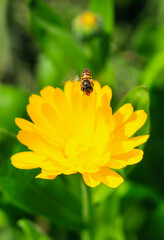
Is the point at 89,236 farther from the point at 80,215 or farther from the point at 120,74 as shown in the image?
the point at 120,74

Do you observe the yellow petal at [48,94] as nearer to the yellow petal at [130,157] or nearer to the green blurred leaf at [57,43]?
the yellow petal at [130,157]

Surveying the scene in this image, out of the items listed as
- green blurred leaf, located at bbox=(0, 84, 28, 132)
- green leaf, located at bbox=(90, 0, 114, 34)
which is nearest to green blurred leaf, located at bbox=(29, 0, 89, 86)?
green leaf, located at bbox=(90, 0, 114, 34)

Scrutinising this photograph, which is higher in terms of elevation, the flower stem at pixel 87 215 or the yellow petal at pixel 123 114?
the yellow petal at pixel 123 114

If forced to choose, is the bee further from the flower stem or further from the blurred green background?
the flower stem

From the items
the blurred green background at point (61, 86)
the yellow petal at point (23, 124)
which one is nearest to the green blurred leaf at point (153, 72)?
the blurred green background at point (61, 86)

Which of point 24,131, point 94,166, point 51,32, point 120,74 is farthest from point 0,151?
point 120,74
